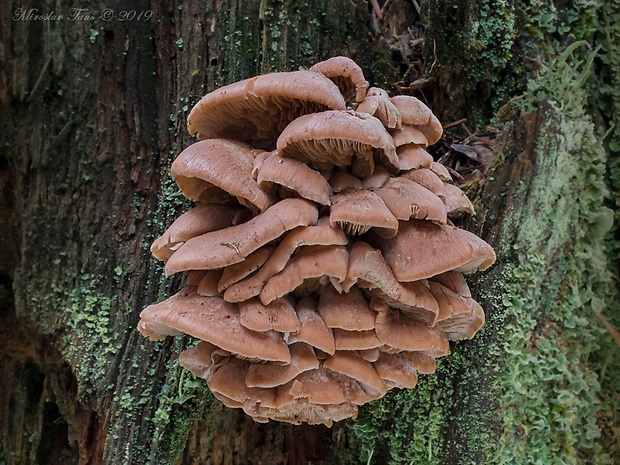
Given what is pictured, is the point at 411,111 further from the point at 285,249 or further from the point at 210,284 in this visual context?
the point at 210,284

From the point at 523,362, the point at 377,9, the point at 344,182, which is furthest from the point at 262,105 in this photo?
the point at 523,362

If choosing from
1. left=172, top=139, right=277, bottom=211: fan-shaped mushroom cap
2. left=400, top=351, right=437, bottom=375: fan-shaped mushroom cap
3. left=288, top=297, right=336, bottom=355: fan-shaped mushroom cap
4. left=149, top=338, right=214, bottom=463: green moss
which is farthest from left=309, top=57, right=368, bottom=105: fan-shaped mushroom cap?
left=149, top=338, right=214, bottom=463: green moss

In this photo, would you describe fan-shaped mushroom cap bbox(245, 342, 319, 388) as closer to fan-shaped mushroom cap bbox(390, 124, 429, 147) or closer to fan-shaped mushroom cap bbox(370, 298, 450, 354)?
fan-shaped mushroom cap bbox(370, 298, 450, 354)

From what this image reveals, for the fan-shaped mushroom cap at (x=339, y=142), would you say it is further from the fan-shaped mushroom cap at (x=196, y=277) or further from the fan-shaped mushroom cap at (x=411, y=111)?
the fan-shaped mushroom cap at (x=196, y=277)

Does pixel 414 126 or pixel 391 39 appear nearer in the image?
pixel 414 126

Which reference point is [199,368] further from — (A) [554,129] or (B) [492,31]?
(B) [492,31]

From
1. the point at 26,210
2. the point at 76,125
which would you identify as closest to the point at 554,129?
the point at 76,125

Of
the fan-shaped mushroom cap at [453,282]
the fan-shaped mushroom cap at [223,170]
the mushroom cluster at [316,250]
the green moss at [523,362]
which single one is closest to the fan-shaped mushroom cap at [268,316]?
the mushroom cluster at [316,250]
